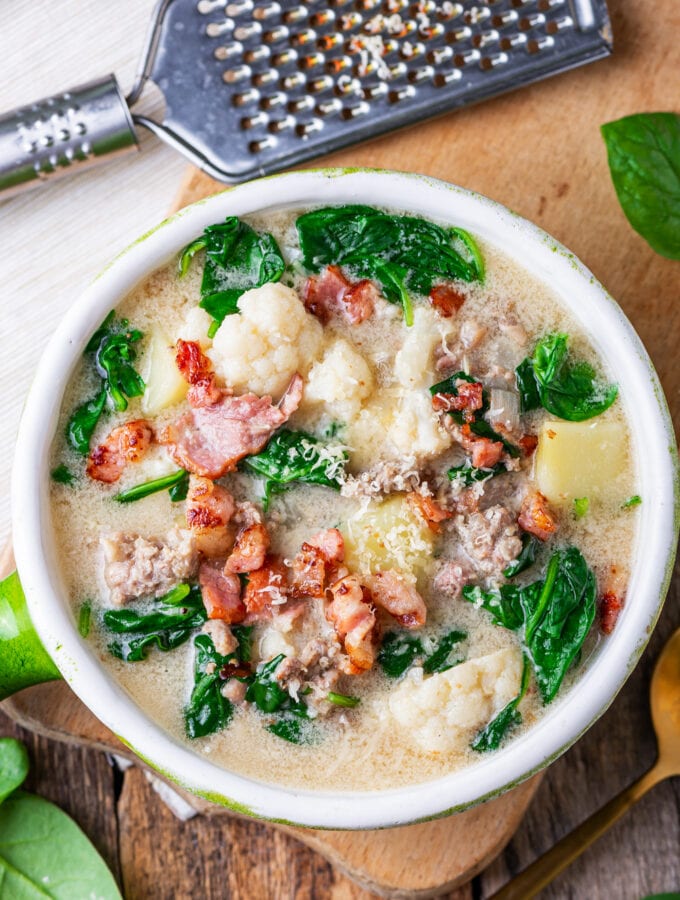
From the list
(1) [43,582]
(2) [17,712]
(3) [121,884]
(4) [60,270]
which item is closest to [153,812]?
(3) [121,884]

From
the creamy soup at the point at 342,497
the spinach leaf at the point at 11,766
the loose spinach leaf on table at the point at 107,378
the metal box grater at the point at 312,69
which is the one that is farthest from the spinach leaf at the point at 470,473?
the spinach leaf at the point at 11,766

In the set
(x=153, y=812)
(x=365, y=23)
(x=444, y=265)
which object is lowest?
(x=153, y=812)

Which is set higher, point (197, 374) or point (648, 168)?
point (197, 374)

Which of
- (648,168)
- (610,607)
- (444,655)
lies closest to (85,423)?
(444,655)

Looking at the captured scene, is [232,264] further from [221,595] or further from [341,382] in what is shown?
[221,595]

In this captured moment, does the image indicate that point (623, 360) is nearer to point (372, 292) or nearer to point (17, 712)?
point (372, 292)

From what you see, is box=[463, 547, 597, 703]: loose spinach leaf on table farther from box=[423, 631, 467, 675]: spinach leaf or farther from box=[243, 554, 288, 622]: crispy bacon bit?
box=[243, 554, 288, 622]: crispy bacon bit

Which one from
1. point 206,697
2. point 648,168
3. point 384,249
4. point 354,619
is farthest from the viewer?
point 648,168
